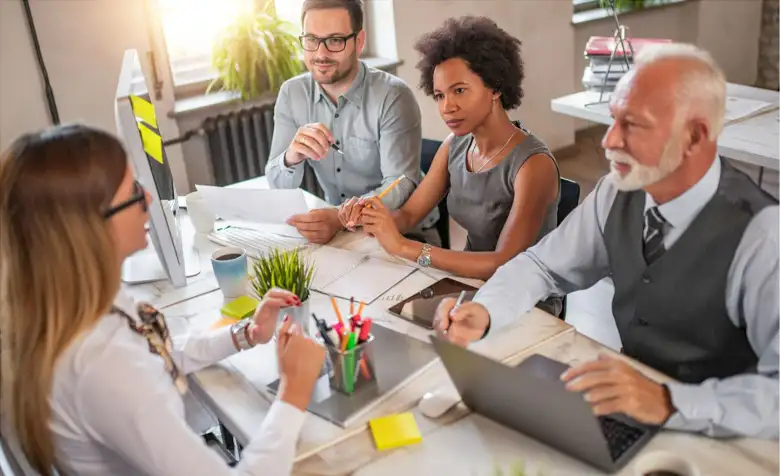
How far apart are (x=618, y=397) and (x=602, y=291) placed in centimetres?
176

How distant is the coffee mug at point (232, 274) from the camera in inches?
63.3

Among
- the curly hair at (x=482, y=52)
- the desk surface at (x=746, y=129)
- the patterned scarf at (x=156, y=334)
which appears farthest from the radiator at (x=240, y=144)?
the patterned scarf at (x=156, y=334)

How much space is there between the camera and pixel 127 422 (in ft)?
3.30

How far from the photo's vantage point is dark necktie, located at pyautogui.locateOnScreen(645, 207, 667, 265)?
133 cm

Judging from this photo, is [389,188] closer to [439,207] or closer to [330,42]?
[439,207]

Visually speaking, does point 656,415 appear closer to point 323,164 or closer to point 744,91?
point 323,164

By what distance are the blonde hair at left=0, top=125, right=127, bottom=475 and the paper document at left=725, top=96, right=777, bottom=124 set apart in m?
2.51

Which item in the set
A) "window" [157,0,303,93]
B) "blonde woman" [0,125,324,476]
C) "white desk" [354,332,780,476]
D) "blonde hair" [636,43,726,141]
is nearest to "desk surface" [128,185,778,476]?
"white desk" [354,332,780,476]

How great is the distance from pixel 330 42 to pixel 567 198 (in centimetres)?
91

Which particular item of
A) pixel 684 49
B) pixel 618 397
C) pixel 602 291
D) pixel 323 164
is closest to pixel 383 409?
pixel 618 397

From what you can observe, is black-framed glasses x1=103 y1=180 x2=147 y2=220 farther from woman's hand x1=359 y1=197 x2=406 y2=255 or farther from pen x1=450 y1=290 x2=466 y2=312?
woman's hand x1=359 y1=197 x2=406 y2=255

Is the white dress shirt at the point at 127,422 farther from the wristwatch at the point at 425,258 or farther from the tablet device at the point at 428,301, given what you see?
the wristwatch at the point at 425,258

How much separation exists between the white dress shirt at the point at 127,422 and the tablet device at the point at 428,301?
436 mm

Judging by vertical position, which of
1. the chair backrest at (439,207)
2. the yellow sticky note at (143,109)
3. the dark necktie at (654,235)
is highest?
the yellow sticky note at (143,109)
